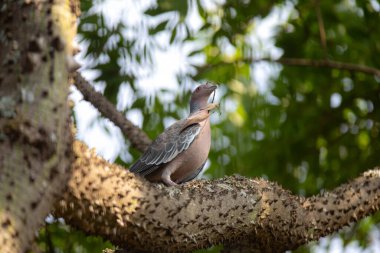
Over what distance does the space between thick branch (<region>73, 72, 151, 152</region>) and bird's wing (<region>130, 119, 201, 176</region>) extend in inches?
37.6

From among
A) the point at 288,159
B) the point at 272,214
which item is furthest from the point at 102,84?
the point at 272,214

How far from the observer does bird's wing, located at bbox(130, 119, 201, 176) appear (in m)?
4.60

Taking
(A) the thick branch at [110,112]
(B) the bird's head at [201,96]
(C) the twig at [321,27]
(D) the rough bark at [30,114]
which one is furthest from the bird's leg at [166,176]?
(C) the twig at [321,27]

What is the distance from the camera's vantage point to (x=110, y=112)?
5.69m

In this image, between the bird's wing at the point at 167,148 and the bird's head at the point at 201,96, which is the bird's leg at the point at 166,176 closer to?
the bird's wing at the point at 167,148

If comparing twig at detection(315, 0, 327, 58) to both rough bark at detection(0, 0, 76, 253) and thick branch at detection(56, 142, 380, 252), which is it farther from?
rough bark at detection(0, 0, 76, 253)

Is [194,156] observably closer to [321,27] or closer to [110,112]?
[110,112]

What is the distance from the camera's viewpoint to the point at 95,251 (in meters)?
6.45

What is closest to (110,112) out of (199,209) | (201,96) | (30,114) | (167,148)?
(201,96)

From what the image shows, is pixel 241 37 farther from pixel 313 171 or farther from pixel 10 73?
pixel 10 73

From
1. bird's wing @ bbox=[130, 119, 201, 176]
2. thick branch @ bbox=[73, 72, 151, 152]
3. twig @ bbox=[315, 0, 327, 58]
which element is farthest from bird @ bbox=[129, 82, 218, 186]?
twig @ bbox=[315, 0, 327, 58]

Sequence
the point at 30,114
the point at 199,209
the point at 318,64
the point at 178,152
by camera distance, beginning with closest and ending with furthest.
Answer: the point at 30,114
the point at 199,209
the point at 178,152
the point at 318,64

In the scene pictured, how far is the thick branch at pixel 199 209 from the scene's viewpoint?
3.01 meters

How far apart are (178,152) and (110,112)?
4.13ft
